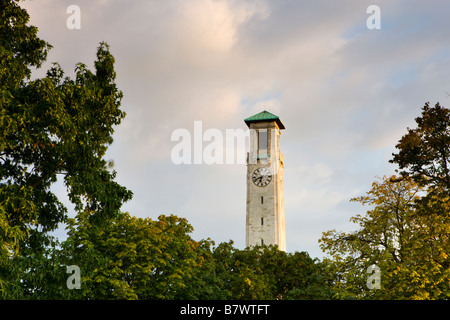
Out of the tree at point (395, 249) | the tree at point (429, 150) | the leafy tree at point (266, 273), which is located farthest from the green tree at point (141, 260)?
the tree at point (429, 150)

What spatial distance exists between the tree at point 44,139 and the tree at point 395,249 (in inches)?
533

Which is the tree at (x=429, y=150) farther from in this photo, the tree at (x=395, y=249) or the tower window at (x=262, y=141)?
the tower window at (x=262, y=141)

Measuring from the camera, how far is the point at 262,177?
2950 inches

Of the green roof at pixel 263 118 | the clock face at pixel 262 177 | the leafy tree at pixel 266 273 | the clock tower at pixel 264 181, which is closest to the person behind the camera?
the leafy tree at pixel 266 273

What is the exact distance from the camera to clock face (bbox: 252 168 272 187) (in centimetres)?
7469

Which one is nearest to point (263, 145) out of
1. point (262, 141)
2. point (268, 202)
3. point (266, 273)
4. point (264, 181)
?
point (262, 141)

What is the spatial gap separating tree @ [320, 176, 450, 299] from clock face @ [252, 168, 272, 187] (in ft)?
144

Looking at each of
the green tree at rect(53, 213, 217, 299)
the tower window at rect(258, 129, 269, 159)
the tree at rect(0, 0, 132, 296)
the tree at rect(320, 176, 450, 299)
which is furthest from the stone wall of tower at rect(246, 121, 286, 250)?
the tree at rect(0, 0, 132, 296)

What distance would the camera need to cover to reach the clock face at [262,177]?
74688 mm

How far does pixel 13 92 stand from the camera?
18.7 metres
